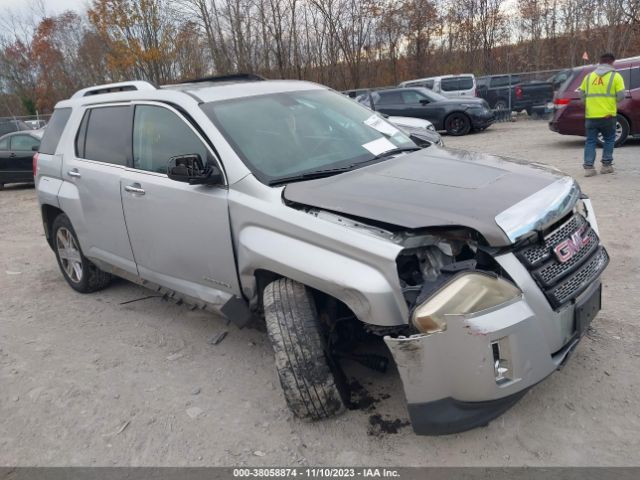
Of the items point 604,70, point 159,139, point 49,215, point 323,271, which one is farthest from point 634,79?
point 49,215

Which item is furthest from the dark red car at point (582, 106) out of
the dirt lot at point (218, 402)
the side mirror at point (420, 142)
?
the side mirror at point (420, 142)

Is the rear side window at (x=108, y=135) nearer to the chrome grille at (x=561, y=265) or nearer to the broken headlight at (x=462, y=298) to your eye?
the broken headlight at (x=462, y=298)

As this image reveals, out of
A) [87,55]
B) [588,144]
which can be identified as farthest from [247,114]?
[87,55]

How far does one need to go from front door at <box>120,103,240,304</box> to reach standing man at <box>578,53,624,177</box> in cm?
678

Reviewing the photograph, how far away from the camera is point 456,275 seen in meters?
2.46

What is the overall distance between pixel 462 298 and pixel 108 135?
3.27 m

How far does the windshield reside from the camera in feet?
11.1

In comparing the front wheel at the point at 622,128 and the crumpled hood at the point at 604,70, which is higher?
the crumpled hood at the point at 604,70

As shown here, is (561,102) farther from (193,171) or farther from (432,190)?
(193,171)

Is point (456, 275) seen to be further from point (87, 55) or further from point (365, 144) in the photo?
point (87, 55)

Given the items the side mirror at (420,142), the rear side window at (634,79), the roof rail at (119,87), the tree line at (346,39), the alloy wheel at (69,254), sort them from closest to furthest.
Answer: the side mirror at (420,142), the roof rail at (119,87), the alloy wheel at (69,254), the rear side window at (634,79), the tree line at (346,39)

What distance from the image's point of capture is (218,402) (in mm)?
3285

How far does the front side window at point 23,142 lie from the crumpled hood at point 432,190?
12225 mm

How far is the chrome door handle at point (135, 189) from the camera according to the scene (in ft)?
12.6
